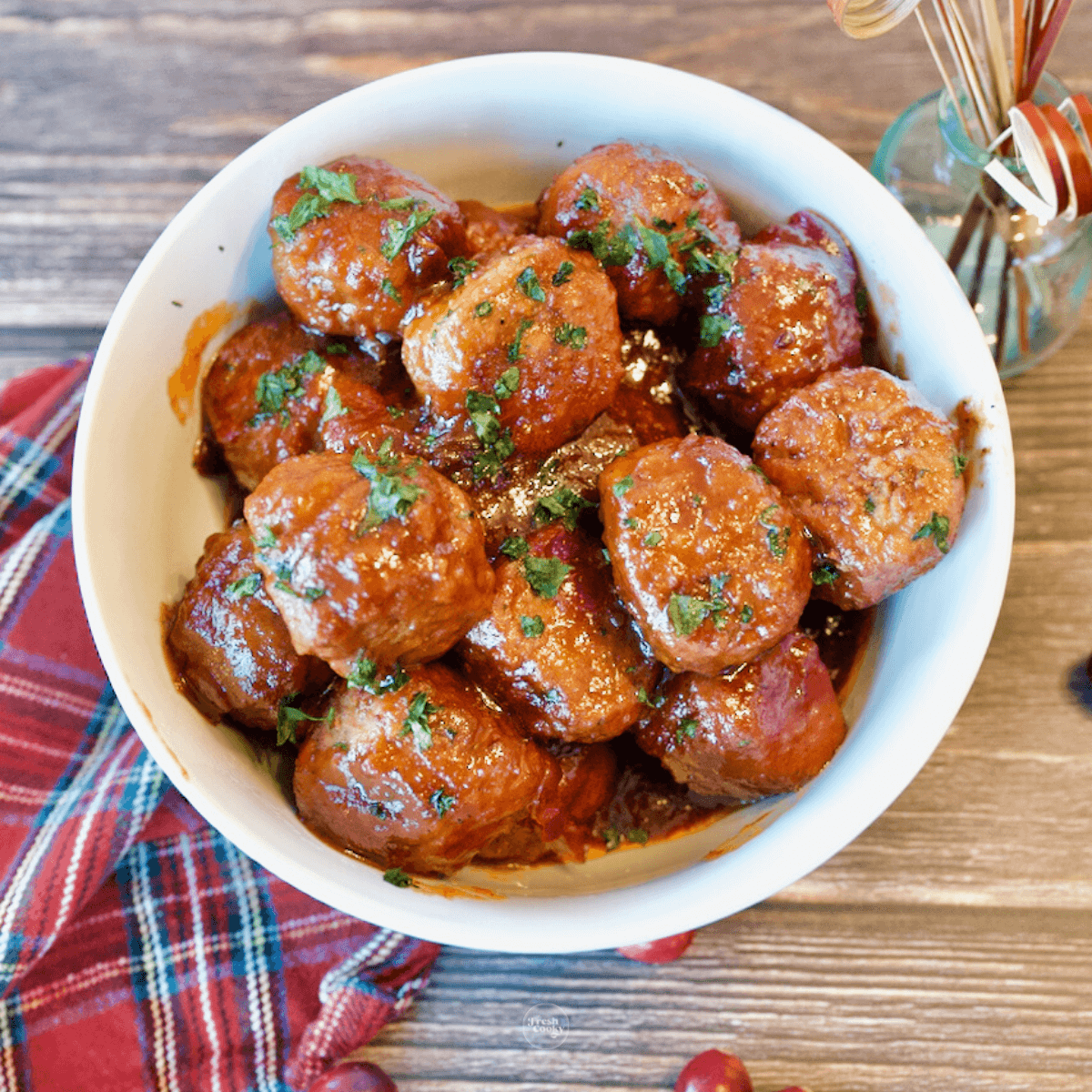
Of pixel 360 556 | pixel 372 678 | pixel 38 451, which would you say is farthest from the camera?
pixel 38 451

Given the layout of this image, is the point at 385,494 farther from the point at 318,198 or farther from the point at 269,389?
the point at 318,198

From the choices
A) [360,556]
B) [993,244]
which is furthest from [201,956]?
[993,244]

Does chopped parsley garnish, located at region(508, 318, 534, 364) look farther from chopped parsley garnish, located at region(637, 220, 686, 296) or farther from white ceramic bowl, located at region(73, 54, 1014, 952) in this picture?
white ceramic bowl, located at region(73, 54, 1014, 952)

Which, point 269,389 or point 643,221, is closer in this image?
point 643,221

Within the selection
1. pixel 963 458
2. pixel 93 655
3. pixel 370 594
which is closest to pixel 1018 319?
pixel 963 458

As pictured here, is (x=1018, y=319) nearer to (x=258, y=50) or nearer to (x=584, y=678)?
(x=584, y=678)

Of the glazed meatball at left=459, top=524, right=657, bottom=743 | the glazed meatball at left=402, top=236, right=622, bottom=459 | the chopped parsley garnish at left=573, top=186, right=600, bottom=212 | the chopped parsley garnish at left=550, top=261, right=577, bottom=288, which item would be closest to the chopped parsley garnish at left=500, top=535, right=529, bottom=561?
the glazed meatball at left=459, top=524, right=657, bottom=743
